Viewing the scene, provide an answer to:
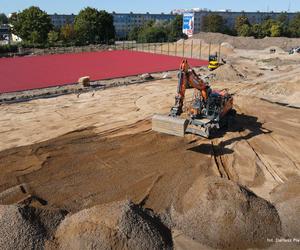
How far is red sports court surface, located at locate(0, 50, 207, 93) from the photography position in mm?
27411

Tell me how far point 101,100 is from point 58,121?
15.3 ft

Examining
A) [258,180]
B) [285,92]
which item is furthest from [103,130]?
[285,92]

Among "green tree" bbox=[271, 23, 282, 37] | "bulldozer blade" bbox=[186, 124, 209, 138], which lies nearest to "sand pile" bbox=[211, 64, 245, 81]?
"bulldozer blade" bbox=[186, 124, 209, 138]

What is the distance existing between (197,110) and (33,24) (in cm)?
4996

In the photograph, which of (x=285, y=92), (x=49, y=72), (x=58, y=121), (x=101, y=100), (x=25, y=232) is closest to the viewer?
(x=25, y=232)

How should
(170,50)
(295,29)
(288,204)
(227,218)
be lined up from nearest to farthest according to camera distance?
(227,218) < (288,204) < (170,50) < (295,29)

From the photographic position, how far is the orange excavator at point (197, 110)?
13461 millimetres

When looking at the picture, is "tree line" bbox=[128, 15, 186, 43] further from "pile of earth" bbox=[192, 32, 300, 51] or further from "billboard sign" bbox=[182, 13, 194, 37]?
"pile of earth" bbox=[192, 32, 300, 51]

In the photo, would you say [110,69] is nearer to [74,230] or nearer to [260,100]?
[260,100]

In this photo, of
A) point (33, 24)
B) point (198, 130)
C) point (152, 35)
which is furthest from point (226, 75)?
point (33, 24)

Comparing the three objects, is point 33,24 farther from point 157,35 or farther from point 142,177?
point 142,177

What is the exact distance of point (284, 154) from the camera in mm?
14297

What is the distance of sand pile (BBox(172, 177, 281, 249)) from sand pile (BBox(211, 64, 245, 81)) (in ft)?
63.9

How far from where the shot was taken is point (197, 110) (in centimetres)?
1525
